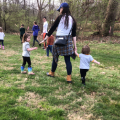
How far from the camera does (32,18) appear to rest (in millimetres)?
25391

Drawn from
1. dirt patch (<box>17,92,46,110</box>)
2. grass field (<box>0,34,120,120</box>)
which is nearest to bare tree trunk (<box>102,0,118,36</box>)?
grass field (<box>0,34,120,120</box>)

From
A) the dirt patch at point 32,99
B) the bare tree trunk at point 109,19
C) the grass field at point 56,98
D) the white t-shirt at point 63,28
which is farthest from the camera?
the bare tree trunk at point 109,19

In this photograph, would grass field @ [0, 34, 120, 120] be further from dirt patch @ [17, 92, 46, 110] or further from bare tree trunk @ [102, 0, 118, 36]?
bare tree trunk @ [102, 0, 118, 36]

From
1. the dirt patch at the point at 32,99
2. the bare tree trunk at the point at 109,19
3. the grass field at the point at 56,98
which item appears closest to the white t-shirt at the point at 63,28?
the grass field at the point at 56,98

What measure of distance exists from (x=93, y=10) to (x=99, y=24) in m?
4.80

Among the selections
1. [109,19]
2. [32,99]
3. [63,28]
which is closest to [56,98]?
[32,99]

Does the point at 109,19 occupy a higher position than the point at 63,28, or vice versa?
the point at 109,19

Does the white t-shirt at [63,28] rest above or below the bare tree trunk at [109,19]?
below

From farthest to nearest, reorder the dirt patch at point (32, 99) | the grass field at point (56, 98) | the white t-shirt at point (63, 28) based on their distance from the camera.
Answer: the white t-shirt at point (63, 28) → the dirt patch at point (32, 99) → the grass field at point (56, 98)

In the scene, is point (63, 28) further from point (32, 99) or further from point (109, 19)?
point (109, 19)

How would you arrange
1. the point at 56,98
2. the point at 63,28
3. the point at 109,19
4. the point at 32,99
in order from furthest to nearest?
1. the point at 109,19
2. the point at 63,28
3. the point at 56,98
4. the point at 32,99

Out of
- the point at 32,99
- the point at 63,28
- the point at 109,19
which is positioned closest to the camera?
the point at 32,99

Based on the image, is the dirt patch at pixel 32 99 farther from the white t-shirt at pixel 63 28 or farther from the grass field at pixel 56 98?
the white t-shirt at pixel 63 28

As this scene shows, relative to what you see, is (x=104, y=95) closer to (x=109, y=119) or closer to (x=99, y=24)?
(x=109, y=119)
